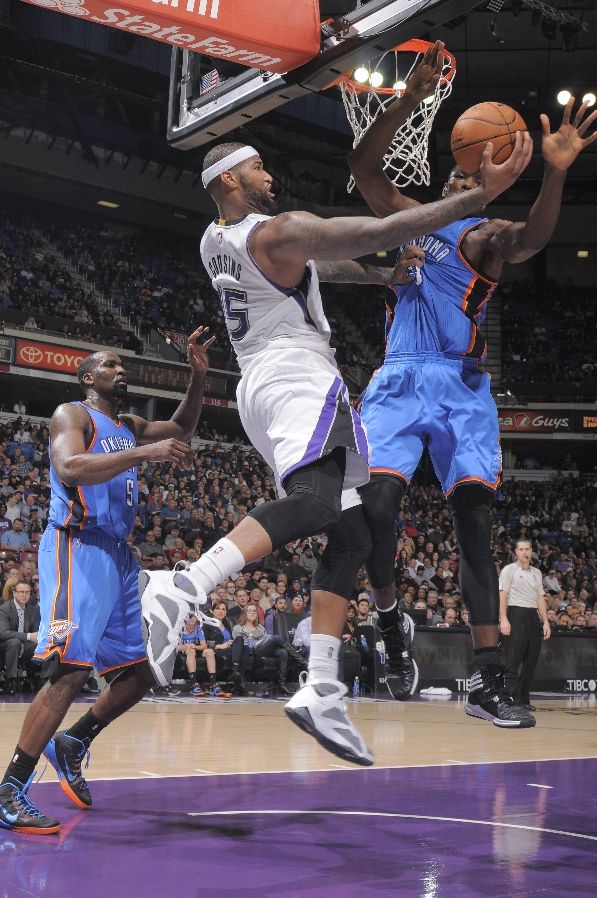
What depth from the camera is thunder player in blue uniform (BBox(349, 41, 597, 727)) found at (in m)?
4.55

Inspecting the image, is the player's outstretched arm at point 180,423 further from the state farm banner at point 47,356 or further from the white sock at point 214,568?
the state farm banner at point 47,356

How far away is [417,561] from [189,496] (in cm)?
443

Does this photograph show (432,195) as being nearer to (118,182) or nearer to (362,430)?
(118,182)

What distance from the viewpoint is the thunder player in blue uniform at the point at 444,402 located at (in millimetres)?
4555

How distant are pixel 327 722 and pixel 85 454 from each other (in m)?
1.92

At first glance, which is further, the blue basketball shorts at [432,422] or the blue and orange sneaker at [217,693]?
the blue and orange sneaker at [217,693]

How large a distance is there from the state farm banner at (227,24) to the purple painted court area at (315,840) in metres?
3.50

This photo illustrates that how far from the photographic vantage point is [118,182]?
27.8 meters

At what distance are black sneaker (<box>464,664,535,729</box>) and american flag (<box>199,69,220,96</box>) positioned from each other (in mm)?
3305

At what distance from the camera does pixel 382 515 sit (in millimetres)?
4473

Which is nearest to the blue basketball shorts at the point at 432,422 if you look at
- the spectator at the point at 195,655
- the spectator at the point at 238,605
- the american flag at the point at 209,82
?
the american flag at the point at 209,82

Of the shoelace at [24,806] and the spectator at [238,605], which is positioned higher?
the spectator at [238,605]

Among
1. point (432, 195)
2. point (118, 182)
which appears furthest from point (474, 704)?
point (432, 195)

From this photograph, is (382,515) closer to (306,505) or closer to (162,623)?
(306,505)
